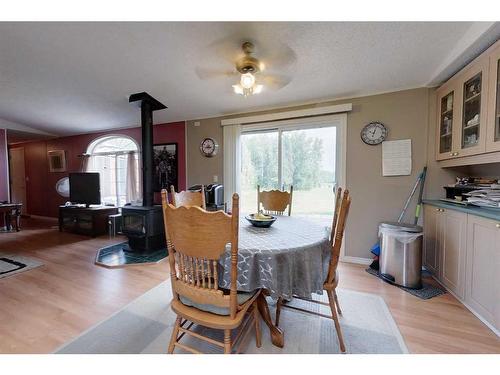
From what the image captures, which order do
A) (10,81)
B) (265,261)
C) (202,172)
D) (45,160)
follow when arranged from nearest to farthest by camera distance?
→ (265,261), (10,81), (202,172), (45,160)

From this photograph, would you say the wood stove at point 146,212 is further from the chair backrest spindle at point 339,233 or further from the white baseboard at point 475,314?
the white baseboard at point 475,314

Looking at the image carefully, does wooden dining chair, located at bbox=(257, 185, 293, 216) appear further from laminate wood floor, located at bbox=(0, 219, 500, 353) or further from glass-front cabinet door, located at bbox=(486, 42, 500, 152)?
glass-front cabinet door, located at bbox=(486, 42, 500, 152)

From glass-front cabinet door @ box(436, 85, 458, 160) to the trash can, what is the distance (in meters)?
0.91

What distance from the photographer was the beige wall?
8.48ft

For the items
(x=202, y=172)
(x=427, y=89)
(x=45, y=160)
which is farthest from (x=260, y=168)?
(x=45, y=160)

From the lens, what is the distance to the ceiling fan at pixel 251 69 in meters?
1.86

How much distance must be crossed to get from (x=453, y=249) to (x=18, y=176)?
958 cm

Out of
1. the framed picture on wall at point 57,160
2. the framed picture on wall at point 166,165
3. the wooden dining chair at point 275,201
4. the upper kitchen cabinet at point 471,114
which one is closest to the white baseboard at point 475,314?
the upper kitchen cabinet at point 471,114

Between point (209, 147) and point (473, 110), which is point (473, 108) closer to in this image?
point (473, 110)

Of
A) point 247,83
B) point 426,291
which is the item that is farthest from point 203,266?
point 426,291

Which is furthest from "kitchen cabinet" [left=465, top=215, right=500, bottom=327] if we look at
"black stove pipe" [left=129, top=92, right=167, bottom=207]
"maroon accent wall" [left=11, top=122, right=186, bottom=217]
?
"maroon accent wall" [left=11, top=122, right=186, bottom=217]
